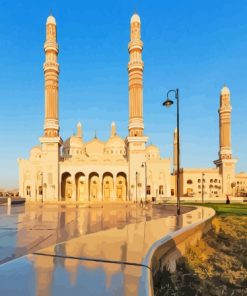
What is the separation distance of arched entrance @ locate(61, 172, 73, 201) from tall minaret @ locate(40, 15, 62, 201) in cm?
464

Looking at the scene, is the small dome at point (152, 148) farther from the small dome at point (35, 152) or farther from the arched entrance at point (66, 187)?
the small dome at point (35, 152)

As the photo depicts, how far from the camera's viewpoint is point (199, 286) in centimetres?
584

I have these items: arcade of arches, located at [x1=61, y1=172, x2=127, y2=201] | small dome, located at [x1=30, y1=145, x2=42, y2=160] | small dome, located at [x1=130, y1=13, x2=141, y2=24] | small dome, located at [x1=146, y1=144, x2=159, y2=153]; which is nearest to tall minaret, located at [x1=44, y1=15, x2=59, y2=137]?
arcade of arches, located at [x1=61, y1=172, x2=127, y2=201]

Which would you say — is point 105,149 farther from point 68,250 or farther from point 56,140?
point 68,250

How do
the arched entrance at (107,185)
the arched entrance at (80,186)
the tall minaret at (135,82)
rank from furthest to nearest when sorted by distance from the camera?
the arched entrance at (107,185) → the arched entrance at (80,186) → the tall minaret at (135,82)

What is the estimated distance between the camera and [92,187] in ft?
227

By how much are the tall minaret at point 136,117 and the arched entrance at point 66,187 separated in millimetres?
15117

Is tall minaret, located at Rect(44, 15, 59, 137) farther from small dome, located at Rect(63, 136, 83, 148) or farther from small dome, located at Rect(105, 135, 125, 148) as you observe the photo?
small dome, located at Rect(105, 135, 125, 148)

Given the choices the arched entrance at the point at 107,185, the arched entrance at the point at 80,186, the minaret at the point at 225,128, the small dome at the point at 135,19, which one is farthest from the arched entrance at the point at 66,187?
the minaret at the point at 225,128

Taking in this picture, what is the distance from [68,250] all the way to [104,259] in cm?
92

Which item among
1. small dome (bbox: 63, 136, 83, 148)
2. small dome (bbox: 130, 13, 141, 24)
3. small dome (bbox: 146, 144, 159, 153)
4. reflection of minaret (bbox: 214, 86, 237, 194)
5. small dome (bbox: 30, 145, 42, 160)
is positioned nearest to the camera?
small dome (bbox: 130, 13, 141, 24)

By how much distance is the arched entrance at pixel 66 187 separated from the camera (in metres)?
62.0

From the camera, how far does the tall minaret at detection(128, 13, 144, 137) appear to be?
54.4 m

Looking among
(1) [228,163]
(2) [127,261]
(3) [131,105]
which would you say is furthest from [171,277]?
(1) [228,163]
